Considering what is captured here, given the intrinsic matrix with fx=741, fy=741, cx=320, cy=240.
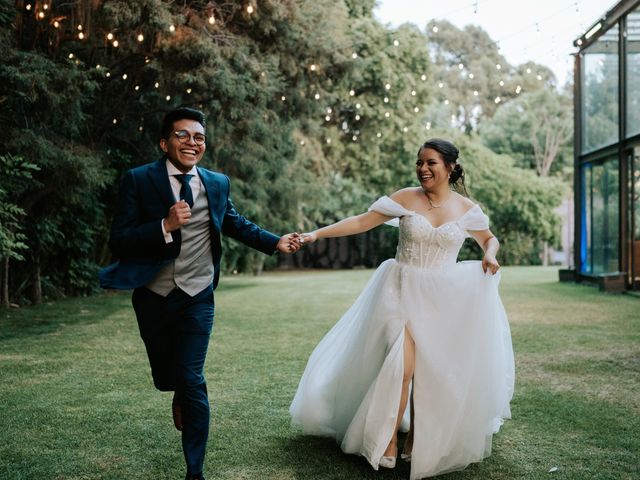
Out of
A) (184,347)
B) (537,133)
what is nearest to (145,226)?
(184,347)

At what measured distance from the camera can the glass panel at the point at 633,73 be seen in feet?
52.4

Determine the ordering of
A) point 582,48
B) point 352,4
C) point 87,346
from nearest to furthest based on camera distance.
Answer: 1. point 87,346
2. point 582,48
3. point 352,4

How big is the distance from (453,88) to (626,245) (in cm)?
3575

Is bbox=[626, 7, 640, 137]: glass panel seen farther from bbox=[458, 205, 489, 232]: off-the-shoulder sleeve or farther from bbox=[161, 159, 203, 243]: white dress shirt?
bbox=[161, 159, 203, 243]: white dress shirt

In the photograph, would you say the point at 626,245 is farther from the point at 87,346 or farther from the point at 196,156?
the point at 196,156

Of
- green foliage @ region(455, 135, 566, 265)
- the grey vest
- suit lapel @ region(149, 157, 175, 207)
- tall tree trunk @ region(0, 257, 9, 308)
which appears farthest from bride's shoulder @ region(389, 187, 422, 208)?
green foliage @ region(455, 135, 566, 265)

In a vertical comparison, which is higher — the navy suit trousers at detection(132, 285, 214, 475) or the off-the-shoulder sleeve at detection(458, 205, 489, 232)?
the off-the-shoulder sleeve at detection(458, 205, 489, 232)

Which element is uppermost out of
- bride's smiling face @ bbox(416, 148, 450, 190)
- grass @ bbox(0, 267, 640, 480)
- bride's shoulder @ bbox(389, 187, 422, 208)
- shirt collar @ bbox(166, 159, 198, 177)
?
bride's smiling face @ bbox(416, 148, 450, 190)

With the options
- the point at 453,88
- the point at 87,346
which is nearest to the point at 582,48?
the point at 87,346

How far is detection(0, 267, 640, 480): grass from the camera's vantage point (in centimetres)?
436

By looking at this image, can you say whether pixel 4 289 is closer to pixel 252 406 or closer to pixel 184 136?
pixel 252 406

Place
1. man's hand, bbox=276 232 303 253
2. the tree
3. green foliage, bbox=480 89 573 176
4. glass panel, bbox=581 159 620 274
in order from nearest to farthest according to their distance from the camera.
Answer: man's hand, bbox=276 232 303 253 → glass panel, bbox=581 159 620 274 → green foliage, bbox=480 89 573 176 → the tree

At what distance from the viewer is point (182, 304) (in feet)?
13.0

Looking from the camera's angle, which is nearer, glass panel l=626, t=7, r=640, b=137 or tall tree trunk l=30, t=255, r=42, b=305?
tall tree trunk l=30, t=255, r=42, b=305
